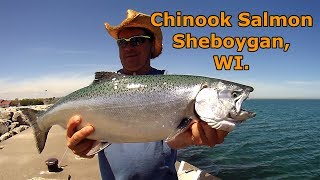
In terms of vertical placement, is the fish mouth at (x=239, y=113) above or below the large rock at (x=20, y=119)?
above

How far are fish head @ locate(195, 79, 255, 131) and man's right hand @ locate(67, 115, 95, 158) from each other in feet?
4.15

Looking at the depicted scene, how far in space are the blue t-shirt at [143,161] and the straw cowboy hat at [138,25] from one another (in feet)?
6.03

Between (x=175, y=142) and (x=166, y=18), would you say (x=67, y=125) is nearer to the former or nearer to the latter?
(x=175, y=142)

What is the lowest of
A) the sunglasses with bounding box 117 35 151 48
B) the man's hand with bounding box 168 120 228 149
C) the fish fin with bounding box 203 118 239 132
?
the man's hand with bounding box 168 120 228 149

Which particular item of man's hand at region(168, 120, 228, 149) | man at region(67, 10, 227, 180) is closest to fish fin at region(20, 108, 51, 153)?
man at region(67, 10, 227, 180)

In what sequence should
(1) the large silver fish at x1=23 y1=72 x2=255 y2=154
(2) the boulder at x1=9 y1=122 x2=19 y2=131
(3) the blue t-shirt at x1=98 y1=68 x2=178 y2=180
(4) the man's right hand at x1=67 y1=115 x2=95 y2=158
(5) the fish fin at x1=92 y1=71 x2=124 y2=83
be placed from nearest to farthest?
(1) the large silver fish at x1=23 y1=72 x2=255 y2=154, (4) the man's right hand at x1=67 y1=115 x2=95 y2=158, (5) the fish fin at x1=92 y1=71 x2=124 y2=83, (3) the blue t-shirt at x1=98 y1=68 x2=178 y2=180, (2) the boulder at x1=9 y1=122 x2=19 y2=131

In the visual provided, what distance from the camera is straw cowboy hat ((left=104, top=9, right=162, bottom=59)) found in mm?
5117

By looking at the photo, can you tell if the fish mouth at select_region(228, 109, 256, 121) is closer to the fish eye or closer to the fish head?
the fish head

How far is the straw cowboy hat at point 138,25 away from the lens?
5.12m

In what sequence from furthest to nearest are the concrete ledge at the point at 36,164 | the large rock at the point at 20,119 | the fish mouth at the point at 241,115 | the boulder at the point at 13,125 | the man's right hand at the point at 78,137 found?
the large rock at the point at 20,119
the boulder at the point at 13,125
the concrete ledge at the point at 36,164
the man's right hand at the point at 78,137
the fish mouth at the point at 241,115

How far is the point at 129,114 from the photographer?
3.57 metres

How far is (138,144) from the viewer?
4465 mm

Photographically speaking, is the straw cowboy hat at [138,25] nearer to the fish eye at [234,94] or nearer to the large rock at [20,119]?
the fish eye at [234,94]

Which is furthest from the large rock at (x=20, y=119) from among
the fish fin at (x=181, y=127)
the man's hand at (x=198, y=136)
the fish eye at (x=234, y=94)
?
the fish eye at (x=234, y=94)
